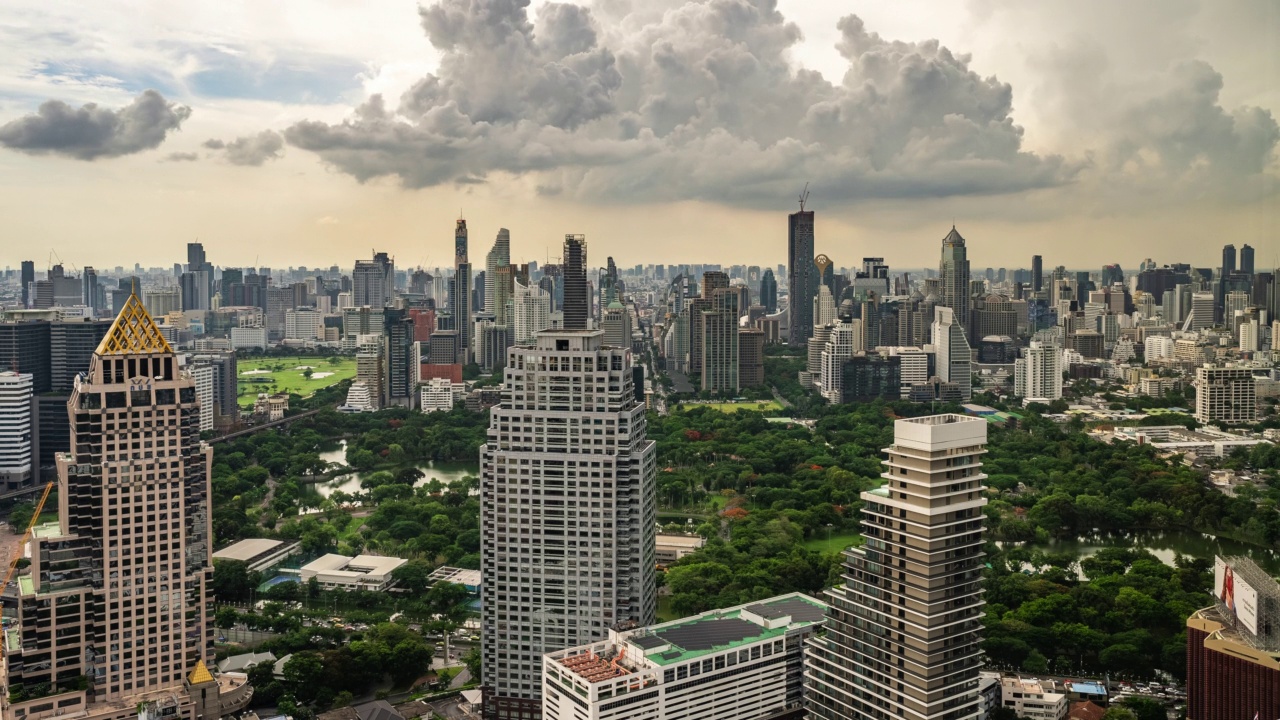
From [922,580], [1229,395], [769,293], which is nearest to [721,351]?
[1229,395]

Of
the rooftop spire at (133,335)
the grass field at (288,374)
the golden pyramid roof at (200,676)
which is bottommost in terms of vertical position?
the golden pyramid roof at (200,676)

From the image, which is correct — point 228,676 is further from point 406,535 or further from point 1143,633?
point 1143,633

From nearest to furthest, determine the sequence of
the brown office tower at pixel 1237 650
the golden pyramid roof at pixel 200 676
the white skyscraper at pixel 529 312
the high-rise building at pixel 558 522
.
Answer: the brown office tower at pixel 1237 650, the golden pyramid roof at pixel 200 676, the high-rise building at pixel 558 522, the white skyscraper at pixel 529 312

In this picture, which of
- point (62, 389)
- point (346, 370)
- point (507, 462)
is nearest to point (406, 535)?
point (507, 462)

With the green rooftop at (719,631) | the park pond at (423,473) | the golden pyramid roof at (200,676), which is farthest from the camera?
the park pond at (423,473)

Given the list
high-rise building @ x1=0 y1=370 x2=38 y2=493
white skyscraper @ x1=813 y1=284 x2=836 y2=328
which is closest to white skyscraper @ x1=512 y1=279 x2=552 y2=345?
white skyscraper @ x1=813 y1=284 x2=836 y2=328

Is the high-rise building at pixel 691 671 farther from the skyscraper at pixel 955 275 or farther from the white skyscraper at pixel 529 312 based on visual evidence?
the skyscraper at pixel 955 275

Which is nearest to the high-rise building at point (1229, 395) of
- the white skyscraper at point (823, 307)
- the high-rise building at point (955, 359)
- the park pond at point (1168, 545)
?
the high-rise building at point (955, 359)

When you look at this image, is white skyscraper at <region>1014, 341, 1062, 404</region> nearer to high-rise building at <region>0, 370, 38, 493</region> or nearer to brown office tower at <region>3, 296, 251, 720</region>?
high-rise building at <region>0, 370, 38, 493</region>
